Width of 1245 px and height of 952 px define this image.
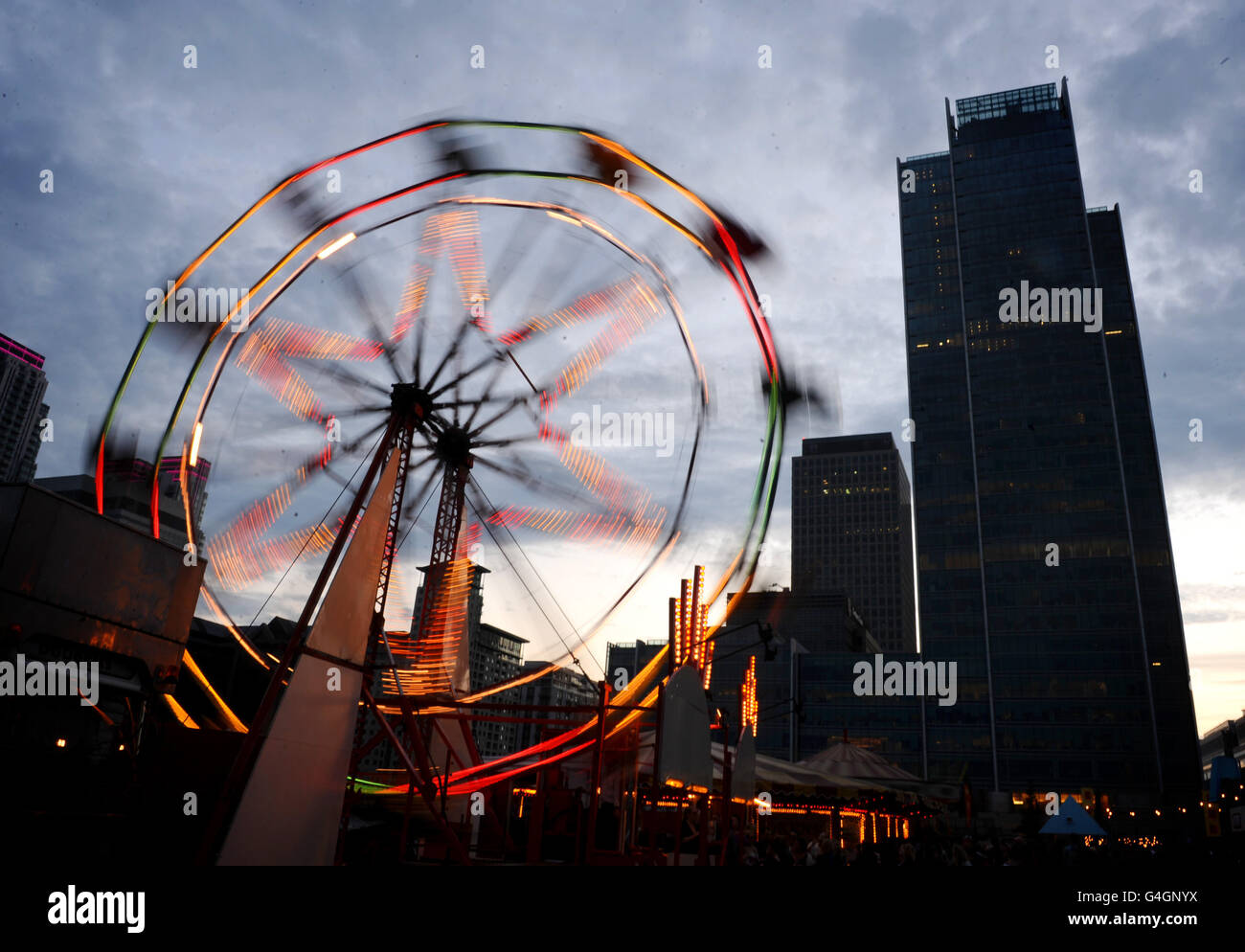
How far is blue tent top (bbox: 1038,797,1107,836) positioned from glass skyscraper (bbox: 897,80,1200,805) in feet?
222

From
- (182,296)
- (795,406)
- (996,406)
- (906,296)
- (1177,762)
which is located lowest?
(1177,762)

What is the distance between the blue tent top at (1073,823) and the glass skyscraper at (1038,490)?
2662 inches

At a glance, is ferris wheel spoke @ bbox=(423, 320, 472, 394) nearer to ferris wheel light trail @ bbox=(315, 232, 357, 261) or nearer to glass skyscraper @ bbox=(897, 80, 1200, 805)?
ferris wheel light trail @ bbox=(315, 232, 357, 261)

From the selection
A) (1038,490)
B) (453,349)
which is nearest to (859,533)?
Answer: (1038,490)

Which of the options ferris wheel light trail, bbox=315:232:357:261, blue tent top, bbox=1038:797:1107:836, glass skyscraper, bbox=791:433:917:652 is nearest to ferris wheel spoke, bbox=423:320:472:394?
ferris wheel light trail, bbox=315:232:357:261

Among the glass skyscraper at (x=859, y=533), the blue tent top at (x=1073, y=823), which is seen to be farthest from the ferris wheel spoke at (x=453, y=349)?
the glass skyscraper at (x=859, y=533)

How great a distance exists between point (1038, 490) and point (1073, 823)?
264 feet

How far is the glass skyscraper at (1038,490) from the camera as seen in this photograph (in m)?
85.7

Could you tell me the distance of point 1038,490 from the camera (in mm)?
95250

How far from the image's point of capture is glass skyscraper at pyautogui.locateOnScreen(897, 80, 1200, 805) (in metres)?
85.7
